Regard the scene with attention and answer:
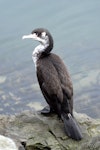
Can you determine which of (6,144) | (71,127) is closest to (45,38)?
(71,127)

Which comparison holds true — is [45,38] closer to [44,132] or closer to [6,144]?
[44,132]

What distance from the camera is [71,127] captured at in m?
7.91

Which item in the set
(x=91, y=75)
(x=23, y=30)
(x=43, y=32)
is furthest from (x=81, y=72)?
(x=43, y=32)

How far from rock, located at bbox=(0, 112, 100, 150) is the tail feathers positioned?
0.22ft

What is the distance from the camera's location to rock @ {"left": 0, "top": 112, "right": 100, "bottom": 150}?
7.63 m

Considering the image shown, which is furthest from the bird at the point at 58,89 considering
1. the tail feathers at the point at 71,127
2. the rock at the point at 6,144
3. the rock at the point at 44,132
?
the rock at the point at 6,144

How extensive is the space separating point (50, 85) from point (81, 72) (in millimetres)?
7386

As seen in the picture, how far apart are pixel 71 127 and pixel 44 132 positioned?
1.23 feet

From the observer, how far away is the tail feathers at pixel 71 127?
7731mm

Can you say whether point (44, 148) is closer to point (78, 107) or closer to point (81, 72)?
point (78, 107)

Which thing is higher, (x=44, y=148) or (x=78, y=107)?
(x=44, y=148)

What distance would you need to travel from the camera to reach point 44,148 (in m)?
7.66

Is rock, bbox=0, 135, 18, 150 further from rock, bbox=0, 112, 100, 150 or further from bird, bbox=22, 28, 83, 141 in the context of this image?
bird, bbox=22, 28, 83, 141

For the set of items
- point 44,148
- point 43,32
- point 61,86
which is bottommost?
point 44,148
